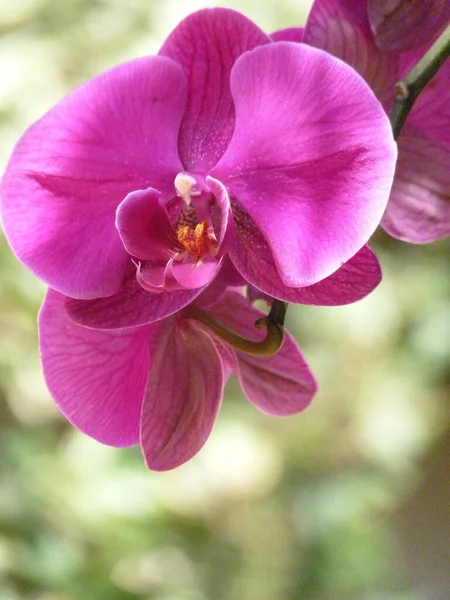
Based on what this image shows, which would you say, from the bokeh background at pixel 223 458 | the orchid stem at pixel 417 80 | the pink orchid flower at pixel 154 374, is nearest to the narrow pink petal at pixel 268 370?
the pink orchid flower at pixel 154 374

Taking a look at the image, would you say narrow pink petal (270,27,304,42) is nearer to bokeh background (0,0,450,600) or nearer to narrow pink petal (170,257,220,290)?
narrow pink petal (170,257,220,290)

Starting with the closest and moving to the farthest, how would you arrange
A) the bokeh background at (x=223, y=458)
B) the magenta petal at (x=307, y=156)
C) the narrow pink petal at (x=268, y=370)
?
1. the magenta petal at (x=307, y=156)
2. the narrow pink petal at (x=268, y=370)
3. the bokeh background at (x=223, y=458)

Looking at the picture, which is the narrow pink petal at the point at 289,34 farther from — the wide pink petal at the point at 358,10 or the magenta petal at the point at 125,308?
the magenta petal at the point at 125,308

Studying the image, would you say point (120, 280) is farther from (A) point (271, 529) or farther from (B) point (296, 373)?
(A) point (271, 529)

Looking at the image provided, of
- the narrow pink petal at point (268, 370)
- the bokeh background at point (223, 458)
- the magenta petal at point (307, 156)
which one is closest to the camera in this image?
the magenta petal at point (307, 156)

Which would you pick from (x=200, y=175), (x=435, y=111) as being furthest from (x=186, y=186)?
(x=435, y=111)

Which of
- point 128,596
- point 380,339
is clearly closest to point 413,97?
point 128,596

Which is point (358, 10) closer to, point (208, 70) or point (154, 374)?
point (208, 70)
